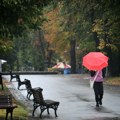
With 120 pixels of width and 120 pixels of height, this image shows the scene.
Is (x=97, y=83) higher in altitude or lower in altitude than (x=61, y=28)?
lower

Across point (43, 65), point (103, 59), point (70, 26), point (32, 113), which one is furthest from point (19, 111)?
point (43, 65)

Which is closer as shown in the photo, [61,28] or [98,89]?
[98,89]

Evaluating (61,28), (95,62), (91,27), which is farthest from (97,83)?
(61,28)

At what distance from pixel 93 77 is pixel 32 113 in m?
3.86

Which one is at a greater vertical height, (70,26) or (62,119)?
(70,26)

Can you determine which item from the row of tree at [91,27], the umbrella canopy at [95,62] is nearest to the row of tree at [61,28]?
the row of tree at [91,27]

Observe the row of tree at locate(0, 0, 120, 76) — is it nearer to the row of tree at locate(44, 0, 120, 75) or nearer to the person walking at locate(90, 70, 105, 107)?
the row of tree at locate(44, 0, 120, 75)

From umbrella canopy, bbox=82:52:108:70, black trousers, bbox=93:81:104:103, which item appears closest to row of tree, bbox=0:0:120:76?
umbrella canopy, bbox=82:52:108:70

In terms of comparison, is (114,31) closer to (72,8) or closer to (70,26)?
(72,8)

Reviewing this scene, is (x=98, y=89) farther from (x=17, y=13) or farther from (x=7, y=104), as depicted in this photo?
(x=7, y=104)

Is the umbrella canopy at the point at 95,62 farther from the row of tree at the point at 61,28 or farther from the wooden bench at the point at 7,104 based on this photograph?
the wooden bench at the point at 7,104

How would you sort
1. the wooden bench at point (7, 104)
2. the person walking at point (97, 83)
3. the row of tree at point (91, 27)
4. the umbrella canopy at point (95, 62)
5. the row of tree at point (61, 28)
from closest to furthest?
the wooden bench at point (7, 104), the row of tree at point (61, 28), the umbrella canopy at point (95, 62), the person walking at point (97, 83), the row of tree at point (91, 27)

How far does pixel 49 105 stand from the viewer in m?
16.7

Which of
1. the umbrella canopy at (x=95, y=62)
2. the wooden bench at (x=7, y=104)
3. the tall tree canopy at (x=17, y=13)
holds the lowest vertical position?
the wooden bench at (x=7, y=104)
